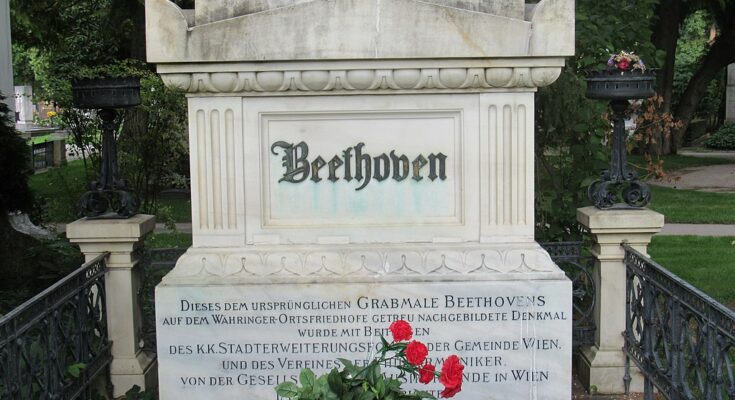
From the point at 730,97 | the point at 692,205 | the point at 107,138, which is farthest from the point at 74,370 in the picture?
the point at 730,97

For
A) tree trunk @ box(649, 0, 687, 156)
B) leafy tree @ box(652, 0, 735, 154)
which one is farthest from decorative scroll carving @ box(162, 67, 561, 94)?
leafy tree @ box(652, 0, 735, 154)

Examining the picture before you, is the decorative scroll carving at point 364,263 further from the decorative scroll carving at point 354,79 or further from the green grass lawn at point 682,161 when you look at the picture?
the green grass lawn at point 682,161

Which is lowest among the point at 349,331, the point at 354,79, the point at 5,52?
the point at 349,331

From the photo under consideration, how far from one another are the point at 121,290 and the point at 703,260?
25.2 feet

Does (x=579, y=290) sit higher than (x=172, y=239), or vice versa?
(x=579, y=290)

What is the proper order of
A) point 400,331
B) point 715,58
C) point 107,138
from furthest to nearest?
point 715,58 < point 107,138 < point 400,331

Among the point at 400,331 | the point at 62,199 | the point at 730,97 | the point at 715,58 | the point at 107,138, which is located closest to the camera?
the point at 400,331

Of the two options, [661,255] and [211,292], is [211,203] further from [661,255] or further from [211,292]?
[661,255]

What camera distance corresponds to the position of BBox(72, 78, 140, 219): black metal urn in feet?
18.0

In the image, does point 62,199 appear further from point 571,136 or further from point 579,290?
point 579,290

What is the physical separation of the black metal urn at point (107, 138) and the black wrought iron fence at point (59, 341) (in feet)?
1.13

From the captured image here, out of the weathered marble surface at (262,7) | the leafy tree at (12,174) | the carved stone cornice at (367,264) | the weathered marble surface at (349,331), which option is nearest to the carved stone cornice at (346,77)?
the weathered marble surface at (262,7)

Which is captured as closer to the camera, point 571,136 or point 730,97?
point 571,136

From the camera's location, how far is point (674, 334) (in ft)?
14.8
